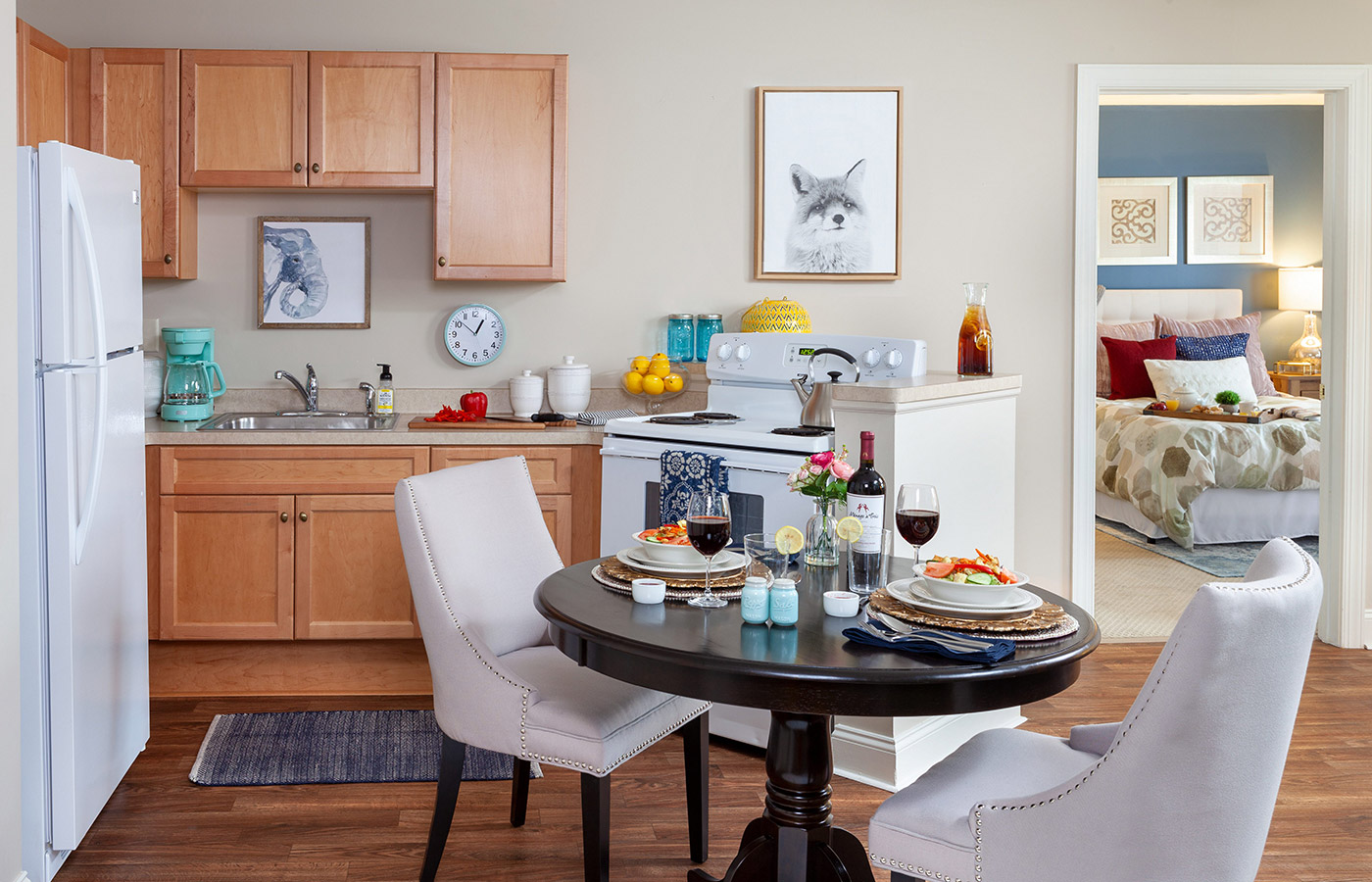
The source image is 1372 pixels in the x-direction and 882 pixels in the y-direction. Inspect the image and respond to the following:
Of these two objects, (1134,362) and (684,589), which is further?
(1134,362)

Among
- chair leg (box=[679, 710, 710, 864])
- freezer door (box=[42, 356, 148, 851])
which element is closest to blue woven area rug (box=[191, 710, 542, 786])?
freezer door (box=[42, 356, 148, 851])

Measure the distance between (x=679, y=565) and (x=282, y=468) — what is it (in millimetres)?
2010

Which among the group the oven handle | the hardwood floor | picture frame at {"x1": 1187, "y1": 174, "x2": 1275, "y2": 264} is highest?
picture frame at {"x1": 1187, "y1": 174, "x2": 1275, "y2": 264}

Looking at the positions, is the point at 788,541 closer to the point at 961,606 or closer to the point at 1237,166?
the point at 961,606

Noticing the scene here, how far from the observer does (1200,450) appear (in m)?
5.65

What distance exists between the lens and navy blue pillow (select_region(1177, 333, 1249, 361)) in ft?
22.8

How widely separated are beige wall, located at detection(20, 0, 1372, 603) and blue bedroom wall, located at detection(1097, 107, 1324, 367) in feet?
12.1

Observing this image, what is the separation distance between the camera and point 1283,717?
1478mm

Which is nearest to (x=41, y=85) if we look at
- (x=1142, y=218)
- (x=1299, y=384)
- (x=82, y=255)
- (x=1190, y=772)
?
(x=82, y=255)

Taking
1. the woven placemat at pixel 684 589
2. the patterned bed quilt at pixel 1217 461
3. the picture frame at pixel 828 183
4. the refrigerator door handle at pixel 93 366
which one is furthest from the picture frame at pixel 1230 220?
the refrigerator door handle at pixel 93 366

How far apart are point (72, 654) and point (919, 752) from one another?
2.05 meters

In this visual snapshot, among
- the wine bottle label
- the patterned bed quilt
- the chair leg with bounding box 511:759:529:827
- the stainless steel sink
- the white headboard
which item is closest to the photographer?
the wine bottle label

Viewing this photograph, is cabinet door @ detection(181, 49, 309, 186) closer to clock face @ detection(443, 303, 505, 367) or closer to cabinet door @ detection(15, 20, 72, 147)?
cabinet door @ detection(15, 20, 72, 147)

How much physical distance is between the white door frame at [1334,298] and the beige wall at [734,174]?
0.18 ft
